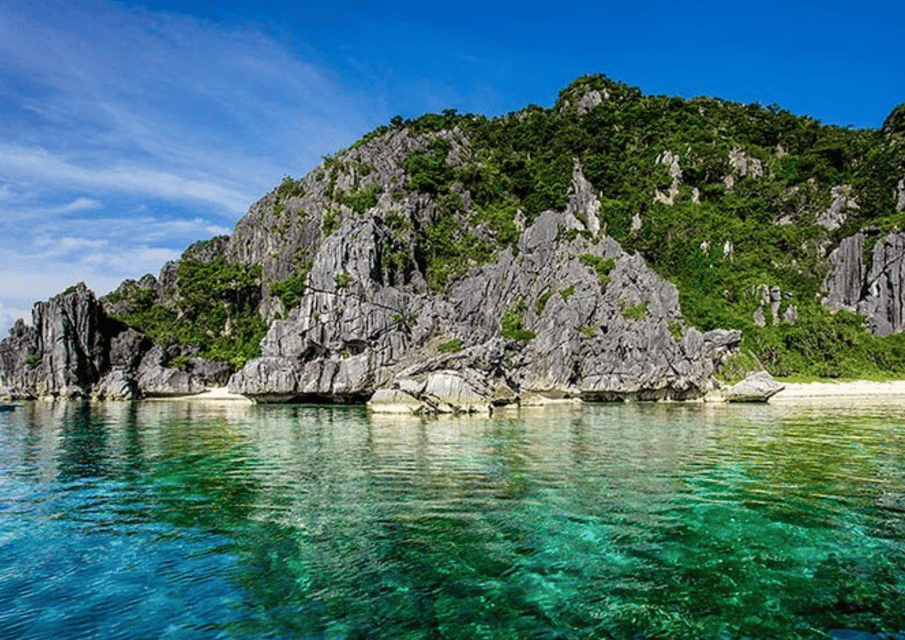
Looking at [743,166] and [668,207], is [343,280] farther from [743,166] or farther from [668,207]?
[743,166]

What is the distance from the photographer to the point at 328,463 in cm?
2184

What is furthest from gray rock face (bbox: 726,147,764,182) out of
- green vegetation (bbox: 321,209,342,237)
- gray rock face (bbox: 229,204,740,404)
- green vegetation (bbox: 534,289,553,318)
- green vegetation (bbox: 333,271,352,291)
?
green vegetation (bbox: 333,271,352,291)

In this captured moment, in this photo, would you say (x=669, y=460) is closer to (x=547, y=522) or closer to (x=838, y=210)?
(x=547, y=522)

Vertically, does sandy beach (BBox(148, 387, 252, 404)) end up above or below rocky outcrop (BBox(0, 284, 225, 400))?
below

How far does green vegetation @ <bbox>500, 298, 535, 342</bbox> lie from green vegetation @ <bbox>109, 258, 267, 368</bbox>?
140 ft

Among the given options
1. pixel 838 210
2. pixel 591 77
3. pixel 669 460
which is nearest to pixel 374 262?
pixel 669 460

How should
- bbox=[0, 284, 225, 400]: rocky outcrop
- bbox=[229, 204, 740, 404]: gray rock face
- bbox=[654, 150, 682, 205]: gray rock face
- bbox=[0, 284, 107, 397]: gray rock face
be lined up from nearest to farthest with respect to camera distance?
bbox=[229, 204, 740, 404]: gray rock face < bbox=[0, 284, 225, 400]: rocky outcrop < bbox=[0, 284, 107, 397]: gray rock face < bbox=[654, 150, 682, 205]: gray rock face

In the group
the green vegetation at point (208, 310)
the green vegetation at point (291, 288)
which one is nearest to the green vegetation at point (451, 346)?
the green vegetation at point (291, 288)

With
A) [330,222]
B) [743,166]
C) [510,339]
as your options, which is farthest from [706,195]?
[330,222]

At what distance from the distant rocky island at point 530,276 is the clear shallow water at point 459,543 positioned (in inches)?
981

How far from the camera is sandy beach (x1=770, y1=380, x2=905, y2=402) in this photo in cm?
6700

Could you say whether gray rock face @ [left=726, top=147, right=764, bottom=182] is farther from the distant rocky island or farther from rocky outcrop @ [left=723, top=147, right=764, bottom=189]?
the distant rocky island

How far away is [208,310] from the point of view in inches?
3954

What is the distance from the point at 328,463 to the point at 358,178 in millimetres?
82814
